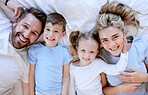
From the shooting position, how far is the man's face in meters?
1.23

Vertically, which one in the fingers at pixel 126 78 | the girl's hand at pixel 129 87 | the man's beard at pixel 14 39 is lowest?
the girl's hand at pixel 129 87

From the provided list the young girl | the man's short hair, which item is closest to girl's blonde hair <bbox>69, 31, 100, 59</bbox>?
the young girl

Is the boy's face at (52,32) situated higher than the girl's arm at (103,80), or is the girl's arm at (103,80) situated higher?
the boy's face at (52,32)

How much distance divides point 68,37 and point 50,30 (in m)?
0.20

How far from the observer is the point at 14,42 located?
4.15 feet

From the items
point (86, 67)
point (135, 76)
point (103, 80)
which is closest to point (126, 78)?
point (135, 76)

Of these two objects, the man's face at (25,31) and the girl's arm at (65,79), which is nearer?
the man's face at (25,31)

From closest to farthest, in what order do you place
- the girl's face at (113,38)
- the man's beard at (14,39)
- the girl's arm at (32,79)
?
the girl's face at (113,38) → the man's beard at (14,39) → the girl's arm at (32,79)

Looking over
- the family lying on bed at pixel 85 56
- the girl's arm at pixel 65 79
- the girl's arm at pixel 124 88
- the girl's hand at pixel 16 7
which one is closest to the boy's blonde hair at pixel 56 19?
the family lying on bed at pixel 85 56

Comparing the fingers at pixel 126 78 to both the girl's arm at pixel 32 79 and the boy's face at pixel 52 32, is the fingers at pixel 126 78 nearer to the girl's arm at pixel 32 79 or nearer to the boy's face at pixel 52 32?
the boy's face at pixel 52 32

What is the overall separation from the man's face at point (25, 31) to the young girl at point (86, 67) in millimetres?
294

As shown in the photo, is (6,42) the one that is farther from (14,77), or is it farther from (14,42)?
(14,77)

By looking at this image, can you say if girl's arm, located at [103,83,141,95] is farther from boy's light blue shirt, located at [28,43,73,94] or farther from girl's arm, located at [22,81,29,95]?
girl's arm, located at [22,81,29,95]

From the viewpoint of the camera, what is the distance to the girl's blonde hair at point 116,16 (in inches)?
46.3
